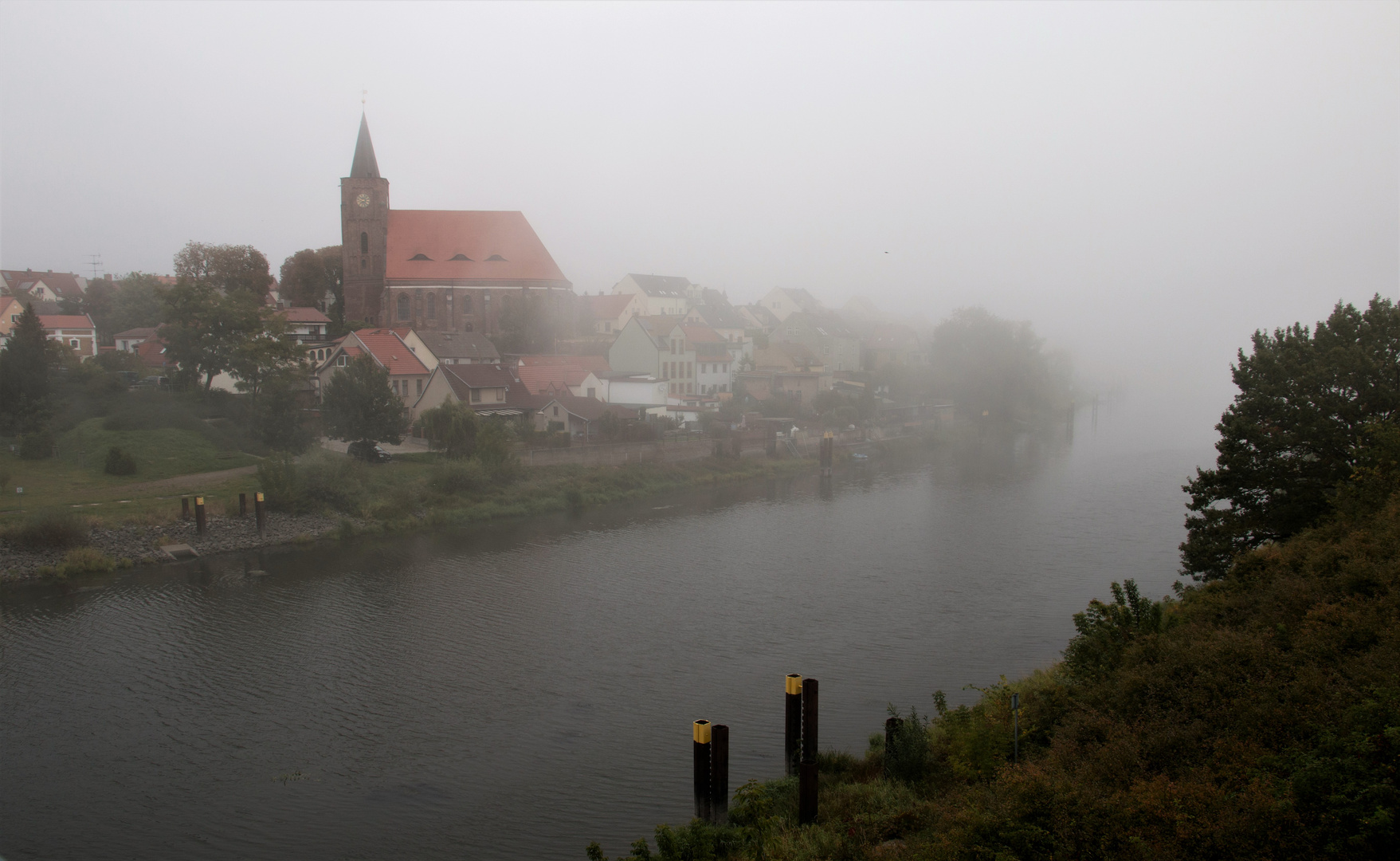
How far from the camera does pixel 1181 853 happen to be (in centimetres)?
377

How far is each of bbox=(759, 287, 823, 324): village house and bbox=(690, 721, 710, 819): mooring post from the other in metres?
56.8

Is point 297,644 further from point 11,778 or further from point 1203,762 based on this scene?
point 1203,762

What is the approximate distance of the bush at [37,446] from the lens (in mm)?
18469

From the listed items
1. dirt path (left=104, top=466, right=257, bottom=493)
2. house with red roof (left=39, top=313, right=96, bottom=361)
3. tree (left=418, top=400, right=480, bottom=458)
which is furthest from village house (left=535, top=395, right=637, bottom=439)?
house with red roof (left=39, top=313, right=96, bottom=361)

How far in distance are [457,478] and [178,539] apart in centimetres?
549

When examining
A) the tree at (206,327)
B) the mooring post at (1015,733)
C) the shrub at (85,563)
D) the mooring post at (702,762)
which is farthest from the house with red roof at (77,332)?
the mooring post at (1015,733)

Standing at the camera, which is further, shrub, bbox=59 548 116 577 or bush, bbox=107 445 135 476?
bush, bbox=107 445 135 476

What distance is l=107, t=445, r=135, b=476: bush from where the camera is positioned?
60.4 feet

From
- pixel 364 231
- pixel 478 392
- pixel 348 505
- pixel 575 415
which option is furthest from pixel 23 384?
pixel 364 231

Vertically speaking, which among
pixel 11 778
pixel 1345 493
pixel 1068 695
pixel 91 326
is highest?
pixel 91 326

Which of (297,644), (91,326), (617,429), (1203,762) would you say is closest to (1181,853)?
(1203,762)

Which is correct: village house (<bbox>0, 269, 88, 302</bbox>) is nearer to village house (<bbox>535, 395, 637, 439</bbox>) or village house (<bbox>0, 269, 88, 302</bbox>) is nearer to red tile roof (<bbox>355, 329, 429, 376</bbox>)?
red tile roof (<bbox>355, 329, 429, 376</bbox>)

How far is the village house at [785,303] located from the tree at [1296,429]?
173 feet

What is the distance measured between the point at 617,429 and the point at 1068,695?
60.9ft
